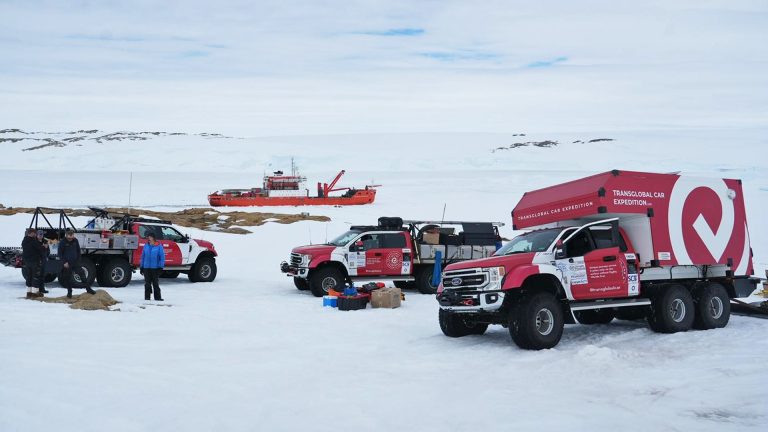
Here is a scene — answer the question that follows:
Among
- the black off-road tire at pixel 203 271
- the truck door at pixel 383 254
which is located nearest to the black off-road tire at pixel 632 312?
the truck door at pixel 383 254

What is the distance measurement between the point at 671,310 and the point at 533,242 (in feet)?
8.10

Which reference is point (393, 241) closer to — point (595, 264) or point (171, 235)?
point (171, 235)

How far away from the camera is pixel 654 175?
40.2 ft

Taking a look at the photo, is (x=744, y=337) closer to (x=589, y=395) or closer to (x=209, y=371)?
A: (x=589, y=395)

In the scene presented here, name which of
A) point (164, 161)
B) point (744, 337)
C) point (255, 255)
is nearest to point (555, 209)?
point (744, 337)

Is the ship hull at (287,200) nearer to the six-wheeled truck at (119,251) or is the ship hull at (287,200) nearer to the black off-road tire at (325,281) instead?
the six-wheeled truck at (119,251)

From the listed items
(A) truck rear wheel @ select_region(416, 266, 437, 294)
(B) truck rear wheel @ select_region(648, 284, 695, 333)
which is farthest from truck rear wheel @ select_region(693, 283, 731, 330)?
(A) truck rear wheel @ select_region(416, 266, 437, 294)

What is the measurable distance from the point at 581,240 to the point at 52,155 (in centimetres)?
9199

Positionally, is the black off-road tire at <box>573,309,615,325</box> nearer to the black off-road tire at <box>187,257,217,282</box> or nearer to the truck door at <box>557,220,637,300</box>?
the truck door at <box>557,220,637,300</box>

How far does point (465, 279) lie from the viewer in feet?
36.7

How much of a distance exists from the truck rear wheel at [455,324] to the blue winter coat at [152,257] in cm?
680

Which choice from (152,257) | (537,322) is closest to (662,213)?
(537,322)

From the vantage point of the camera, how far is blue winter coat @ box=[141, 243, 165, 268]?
51.5 feet

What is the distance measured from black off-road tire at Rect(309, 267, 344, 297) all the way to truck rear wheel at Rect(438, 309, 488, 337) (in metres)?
6.33
